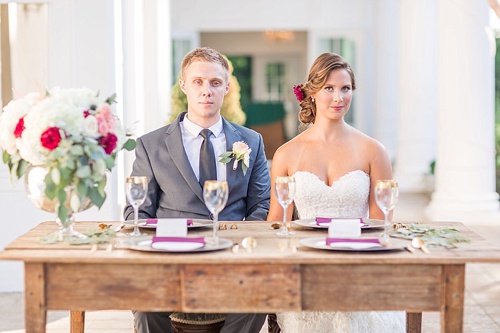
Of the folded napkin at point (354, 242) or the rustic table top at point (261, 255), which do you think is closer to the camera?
the rustic table top at point (261, 255)

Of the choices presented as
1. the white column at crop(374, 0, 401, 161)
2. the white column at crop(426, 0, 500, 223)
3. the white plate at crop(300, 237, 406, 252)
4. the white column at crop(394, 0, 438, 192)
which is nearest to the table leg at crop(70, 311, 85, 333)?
the white plate at crop(300, 237, 406, 252)

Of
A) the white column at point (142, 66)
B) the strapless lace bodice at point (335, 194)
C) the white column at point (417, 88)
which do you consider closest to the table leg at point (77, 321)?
the strapless lace bodice at point (335, 194)

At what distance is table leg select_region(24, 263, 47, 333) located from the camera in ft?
8.45

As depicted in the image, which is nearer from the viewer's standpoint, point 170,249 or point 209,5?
point 170,249

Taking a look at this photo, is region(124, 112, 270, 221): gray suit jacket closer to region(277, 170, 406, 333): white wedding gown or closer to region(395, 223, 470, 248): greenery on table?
region(277, 170, 406, 333): white wedding gown

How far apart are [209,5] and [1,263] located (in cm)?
1024

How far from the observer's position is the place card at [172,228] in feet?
9.14

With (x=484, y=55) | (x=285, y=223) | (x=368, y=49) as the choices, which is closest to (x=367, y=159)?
(x=285, y=223)

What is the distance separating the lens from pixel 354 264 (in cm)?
254

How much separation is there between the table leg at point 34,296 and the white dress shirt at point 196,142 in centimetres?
119

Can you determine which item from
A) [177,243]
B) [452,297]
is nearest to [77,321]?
[177,243]

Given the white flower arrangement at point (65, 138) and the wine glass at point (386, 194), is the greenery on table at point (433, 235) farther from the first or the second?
the white flower arrangement at point (65, 138)

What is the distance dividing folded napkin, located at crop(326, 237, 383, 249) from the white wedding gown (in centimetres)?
71

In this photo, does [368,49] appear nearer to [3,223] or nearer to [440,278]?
[3,223]
